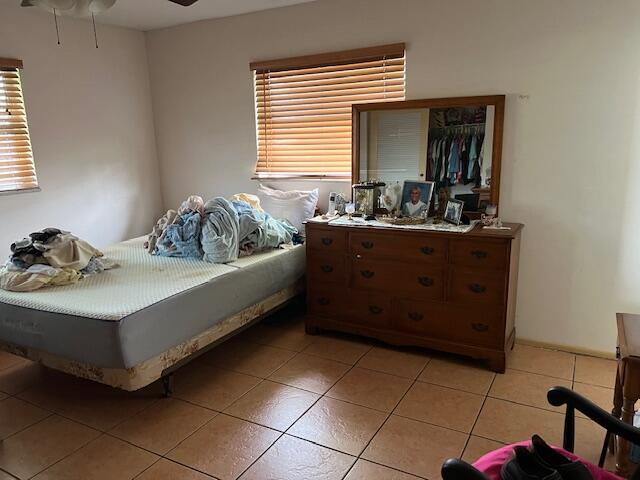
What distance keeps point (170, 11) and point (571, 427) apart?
3.70 meters

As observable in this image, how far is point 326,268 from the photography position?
313 centimetres

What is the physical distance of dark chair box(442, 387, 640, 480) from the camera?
107 centimetres

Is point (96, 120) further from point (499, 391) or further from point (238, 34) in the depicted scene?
point (499, 391)

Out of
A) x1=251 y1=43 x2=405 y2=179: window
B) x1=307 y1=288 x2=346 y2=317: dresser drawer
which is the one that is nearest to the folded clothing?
x1=307 y1=288 x2=346 y2=317: dresser drawer

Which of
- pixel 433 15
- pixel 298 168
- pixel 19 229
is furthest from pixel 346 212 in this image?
pixel 19 229

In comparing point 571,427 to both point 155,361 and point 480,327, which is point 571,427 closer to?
point 480,327

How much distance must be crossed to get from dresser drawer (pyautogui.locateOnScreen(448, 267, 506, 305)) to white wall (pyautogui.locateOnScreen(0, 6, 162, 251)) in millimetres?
2955

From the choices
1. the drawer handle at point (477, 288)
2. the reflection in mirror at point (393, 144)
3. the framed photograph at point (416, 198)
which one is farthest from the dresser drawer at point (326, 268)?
the drawer handle at point (477, 288)

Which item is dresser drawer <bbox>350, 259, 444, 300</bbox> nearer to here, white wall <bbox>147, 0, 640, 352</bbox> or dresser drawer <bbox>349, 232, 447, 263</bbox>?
dresser drawer <bbox>349, 232, 447, 263</bbox>

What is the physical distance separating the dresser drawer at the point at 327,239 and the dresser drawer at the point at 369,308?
319 mm

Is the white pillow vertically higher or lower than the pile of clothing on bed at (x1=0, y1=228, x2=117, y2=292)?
higher

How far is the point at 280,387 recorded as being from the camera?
8.57 ft

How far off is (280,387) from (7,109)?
2739mm

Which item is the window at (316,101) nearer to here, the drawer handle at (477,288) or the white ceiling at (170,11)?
the white ceiling at (170,11)
